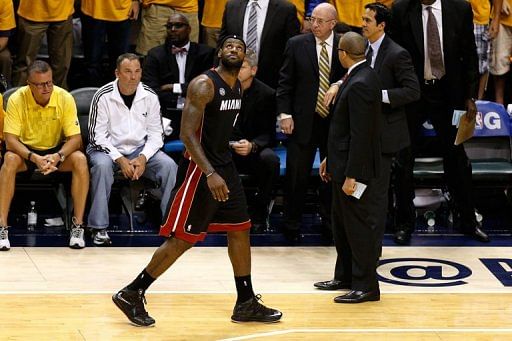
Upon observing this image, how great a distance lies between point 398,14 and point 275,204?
2.11m

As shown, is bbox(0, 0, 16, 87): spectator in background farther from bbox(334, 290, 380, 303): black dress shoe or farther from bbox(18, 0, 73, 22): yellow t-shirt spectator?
bbox(334, 290, 380, 303): black dress shoe

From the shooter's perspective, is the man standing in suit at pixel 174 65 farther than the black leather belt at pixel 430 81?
Yes

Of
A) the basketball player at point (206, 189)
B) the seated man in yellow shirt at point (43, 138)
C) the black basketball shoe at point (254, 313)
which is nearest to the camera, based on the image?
the basketball player at point (206, 189)

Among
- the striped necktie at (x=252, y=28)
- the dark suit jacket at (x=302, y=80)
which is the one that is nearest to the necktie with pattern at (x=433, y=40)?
the dark suit jacket at (x=302, y=80)

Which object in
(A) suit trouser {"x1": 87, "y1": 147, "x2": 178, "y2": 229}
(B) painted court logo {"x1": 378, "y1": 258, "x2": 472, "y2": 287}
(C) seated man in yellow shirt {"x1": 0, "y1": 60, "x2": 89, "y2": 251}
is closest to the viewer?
(B) painted court logo {"x1": 378, "y1": 258, "x2": 472, "y2": 287}

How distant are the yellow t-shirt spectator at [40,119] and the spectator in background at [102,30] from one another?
43.9 inches

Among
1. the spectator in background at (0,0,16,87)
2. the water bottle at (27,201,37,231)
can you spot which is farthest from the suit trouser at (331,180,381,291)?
the spectator in background at (0,0,16,87)

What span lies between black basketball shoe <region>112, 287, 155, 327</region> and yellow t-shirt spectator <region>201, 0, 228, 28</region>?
13.5 feet

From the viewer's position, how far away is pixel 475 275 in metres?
8.43

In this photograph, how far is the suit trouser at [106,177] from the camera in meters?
9.11

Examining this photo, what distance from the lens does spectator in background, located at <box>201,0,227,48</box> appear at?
10570 millimetres

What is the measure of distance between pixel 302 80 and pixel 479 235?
6.25 feet

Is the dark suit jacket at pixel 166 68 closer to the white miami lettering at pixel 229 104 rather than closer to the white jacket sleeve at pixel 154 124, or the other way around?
the white jacket sleeve at pixel 154 124

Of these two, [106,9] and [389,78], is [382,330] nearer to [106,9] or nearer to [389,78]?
[389,78]
